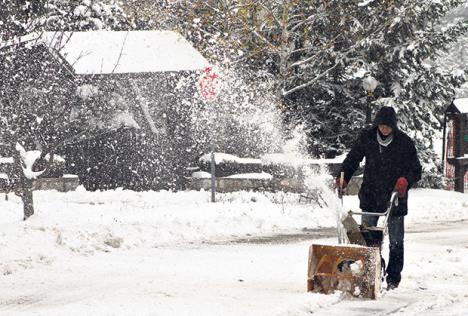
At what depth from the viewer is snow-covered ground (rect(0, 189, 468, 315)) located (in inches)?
302

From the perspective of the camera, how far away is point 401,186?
8609 millimetres

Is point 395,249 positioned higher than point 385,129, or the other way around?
point 385,129

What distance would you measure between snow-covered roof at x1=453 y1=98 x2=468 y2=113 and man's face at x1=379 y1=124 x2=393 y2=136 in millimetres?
21180

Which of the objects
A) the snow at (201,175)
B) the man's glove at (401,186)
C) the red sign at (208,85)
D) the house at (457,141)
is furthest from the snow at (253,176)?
the man's glove at (401,186)

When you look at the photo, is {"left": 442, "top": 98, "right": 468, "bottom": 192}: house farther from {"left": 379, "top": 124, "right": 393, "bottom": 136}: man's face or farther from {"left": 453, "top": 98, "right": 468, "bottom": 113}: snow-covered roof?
{"left": 379, "top": 124, "right": 393, "bottom": 136}: man's face

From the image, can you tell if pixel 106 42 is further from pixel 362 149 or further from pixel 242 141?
pixel 362 149

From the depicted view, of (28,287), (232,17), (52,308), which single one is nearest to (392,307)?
(52,308)

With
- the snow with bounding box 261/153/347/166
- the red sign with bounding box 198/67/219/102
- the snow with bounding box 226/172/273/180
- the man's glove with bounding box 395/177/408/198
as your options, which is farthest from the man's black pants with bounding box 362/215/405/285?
the snow with bounding box 261/153/347/166

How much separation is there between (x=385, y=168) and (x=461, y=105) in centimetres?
2156

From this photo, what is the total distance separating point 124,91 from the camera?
2653cm

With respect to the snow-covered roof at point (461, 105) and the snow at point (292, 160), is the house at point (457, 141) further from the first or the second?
the snow at point (292, 160)

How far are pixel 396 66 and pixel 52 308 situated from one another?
23.7 metres

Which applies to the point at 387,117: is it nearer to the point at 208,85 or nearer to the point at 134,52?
the point at 208,85

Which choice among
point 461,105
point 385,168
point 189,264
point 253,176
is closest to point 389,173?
point 385,168
